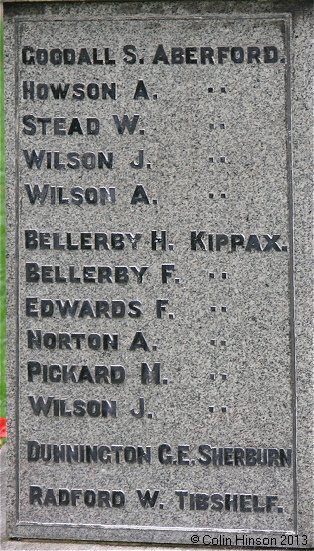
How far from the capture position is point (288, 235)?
4.64 m

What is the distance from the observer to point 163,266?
468 cm

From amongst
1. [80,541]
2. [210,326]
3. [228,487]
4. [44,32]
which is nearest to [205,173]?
[210,326]

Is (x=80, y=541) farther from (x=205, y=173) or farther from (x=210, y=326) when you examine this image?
(x=205, y=173)

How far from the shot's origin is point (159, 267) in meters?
4.68

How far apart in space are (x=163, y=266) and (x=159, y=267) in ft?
0.06

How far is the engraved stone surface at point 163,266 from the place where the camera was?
4.62 metres

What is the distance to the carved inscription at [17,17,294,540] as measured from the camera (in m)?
4.63

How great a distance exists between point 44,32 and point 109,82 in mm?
390

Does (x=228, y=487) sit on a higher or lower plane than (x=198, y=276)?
lower

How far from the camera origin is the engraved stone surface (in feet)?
15.2

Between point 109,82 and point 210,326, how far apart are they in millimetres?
1232

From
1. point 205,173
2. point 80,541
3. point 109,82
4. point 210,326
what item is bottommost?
point 80,541

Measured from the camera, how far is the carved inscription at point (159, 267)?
15.2ft

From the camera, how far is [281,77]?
460cm
